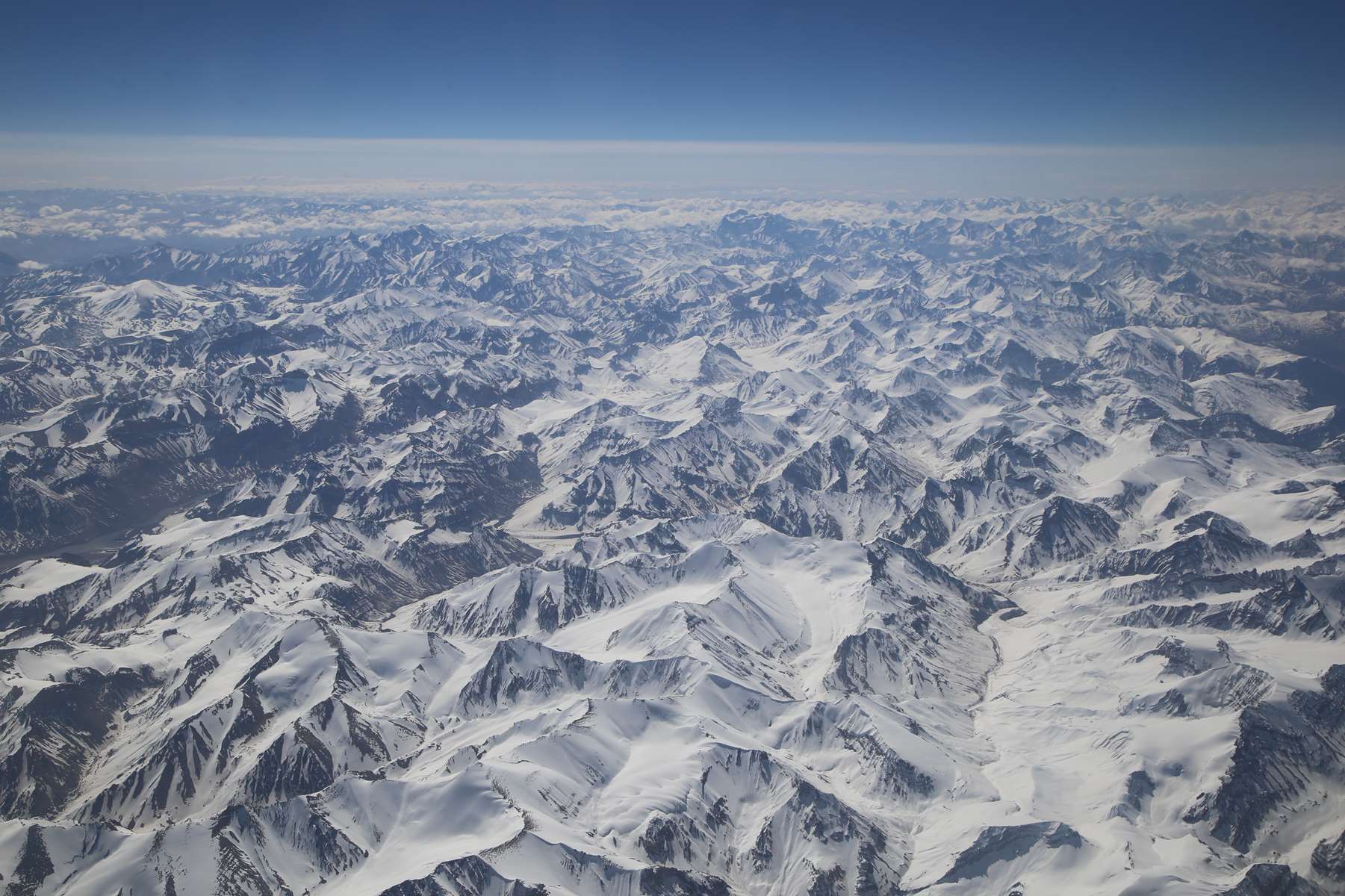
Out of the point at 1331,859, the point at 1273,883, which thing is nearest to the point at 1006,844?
the point at 1273,883

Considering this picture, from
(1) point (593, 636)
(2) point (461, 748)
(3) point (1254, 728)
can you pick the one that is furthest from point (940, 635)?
(2) point (461, 748)

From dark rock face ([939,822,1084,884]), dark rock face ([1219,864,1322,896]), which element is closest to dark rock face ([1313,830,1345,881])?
dark rock face ([1219,864,1322,896])

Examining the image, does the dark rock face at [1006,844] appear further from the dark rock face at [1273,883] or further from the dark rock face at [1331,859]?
the dark rock face at [1331,859]

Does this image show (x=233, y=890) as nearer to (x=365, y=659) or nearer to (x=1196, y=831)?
(x=365, y=659)

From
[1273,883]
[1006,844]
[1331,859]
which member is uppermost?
[1273,883]

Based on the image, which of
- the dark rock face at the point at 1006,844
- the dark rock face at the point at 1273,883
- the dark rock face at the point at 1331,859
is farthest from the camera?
the dark rock face at the point at 1006,844

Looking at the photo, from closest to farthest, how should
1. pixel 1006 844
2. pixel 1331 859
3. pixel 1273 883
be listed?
pixel 1273 883 < pixel 1331 859 < pixel 1006 844

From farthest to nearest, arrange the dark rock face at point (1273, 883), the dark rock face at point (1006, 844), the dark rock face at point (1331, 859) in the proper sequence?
the dark rock face at point (1006, 844) → the dark rock face at point (1331, 859) → the dark rock face at point (1273, 883)

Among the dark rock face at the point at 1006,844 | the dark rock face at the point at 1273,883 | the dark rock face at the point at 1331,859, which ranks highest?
the dark rock face at the point at 1273,883

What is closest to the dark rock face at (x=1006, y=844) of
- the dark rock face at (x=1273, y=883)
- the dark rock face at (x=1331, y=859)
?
the dark rock face at (x=1273, y=883)

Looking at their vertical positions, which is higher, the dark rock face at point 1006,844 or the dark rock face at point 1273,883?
the dark rock face at point 1273,883

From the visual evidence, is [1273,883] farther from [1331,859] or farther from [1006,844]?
[1006,844]
